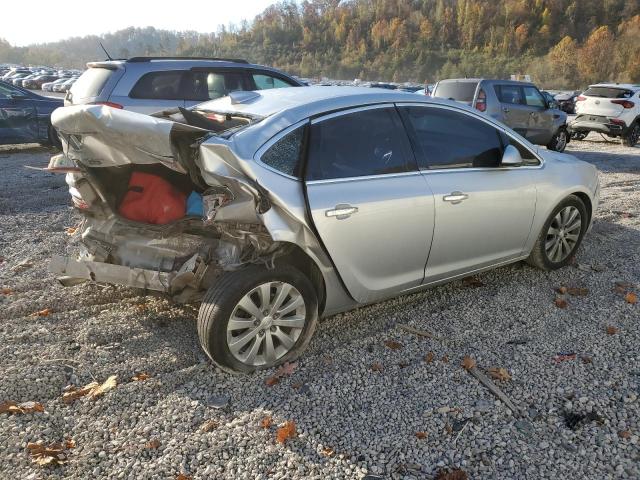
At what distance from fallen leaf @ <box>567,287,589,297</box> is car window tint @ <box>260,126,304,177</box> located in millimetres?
2762

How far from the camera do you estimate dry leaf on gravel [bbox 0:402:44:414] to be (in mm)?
2836

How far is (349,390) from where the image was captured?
3.09m

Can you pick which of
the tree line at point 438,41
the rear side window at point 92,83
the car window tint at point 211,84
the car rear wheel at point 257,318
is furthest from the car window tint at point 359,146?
the tree line at point 438,41

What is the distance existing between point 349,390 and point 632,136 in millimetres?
14697

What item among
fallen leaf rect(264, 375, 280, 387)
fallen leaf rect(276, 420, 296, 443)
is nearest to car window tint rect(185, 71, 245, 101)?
fallen leaf rect(264, 375, 280, 387)

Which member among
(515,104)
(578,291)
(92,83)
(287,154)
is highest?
(92,83)

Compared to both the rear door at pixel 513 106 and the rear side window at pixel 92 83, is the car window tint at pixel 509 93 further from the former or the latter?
the rear side window at pixel 92 83

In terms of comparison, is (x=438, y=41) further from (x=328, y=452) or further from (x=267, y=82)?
(x=328, y=452)

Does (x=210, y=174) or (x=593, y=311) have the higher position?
(x=210, y=174)

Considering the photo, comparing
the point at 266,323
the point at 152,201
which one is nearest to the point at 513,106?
the point at 152,201

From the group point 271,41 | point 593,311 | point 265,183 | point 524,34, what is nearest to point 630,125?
point 593,311

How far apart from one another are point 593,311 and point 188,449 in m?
3.23

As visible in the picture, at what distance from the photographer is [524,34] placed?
11669 cm

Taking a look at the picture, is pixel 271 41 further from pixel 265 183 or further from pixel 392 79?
pixel 265 183
